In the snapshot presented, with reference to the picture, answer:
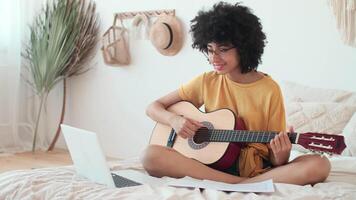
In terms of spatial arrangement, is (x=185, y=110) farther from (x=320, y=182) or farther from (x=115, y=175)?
(x=320, y=182)

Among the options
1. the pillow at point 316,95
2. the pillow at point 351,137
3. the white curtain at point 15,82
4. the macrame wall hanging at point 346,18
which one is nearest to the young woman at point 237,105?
the pillow at point 351,137

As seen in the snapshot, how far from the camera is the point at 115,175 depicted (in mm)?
1569

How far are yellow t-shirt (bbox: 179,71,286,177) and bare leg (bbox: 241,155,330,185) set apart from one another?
0.42 ft

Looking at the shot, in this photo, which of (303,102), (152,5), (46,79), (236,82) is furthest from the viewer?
(46,79)

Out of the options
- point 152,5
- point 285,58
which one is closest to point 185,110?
point 285,58

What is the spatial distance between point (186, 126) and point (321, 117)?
2.51 feet

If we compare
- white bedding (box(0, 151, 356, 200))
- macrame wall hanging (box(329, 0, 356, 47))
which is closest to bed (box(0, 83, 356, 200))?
white bedding (box(0, 151, 356, 200))

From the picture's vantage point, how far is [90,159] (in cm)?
148

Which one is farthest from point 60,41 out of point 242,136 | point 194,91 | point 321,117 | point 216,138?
point 242,136

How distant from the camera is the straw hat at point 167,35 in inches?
125

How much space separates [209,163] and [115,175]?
31cm

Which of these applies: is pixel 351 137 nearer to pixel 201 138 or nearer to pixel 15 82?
pixel 201 138

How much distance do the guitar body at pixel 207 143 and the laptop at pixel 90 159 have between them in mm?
283

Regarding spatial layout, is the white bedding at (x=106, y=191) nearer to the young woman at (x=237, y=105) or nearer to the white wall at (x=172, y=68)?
the young woman at (x=237, y=105)
